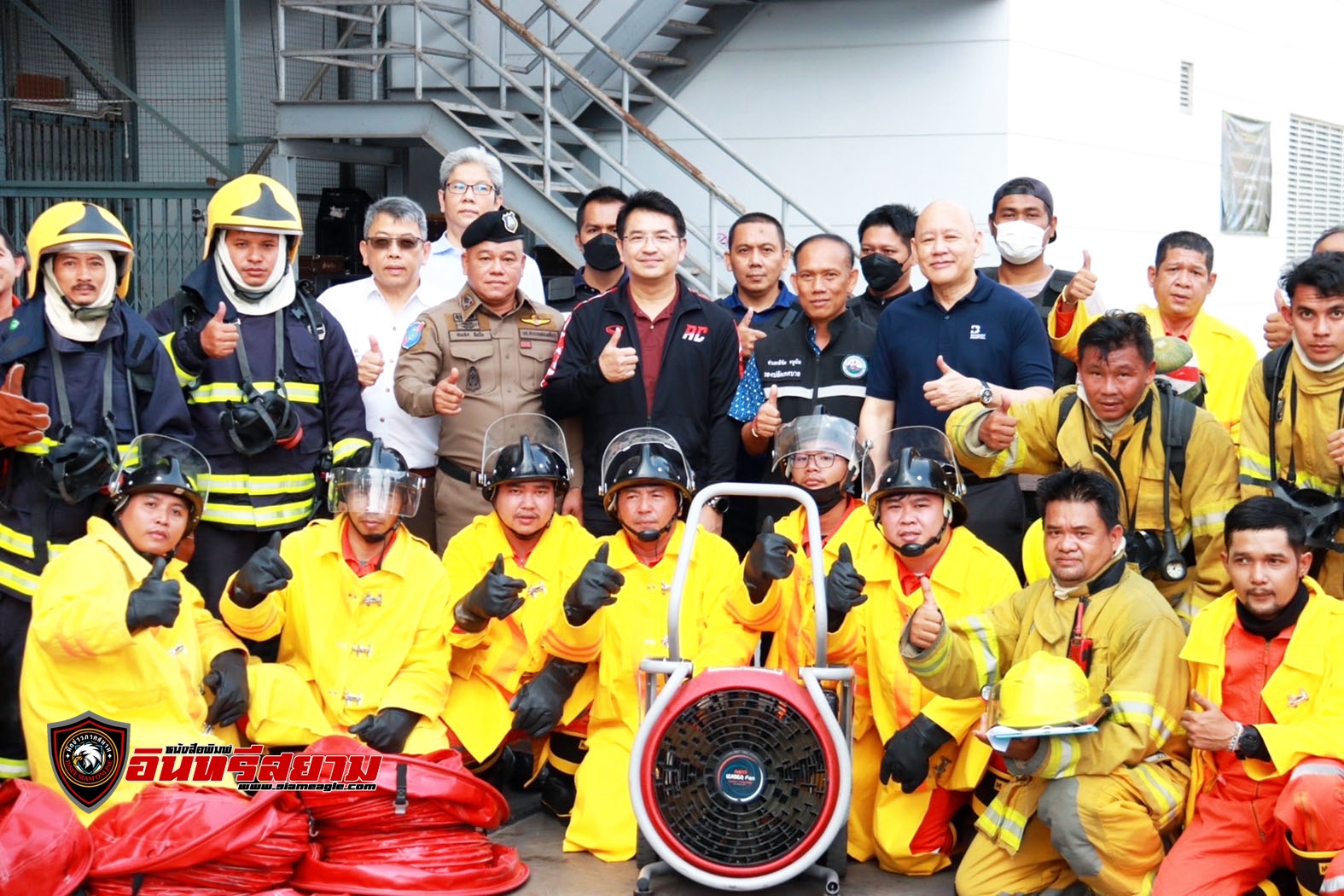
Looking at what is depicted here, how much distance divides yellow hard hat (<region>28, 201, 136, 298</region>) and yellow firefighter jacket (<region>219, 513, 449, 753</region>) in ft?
3.90

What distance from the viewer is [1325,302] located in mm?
4438

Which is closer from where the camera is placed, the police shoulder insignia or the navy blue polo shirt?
the navy blue polo shirt

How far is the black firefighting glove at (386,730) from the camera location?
458cm

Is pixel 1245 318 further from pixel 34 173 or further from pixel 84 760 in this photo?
pixel 84 760

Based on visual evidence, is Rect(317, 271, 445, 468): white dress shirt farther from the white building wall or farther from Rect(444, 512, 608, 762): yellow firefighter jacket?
the white building wall

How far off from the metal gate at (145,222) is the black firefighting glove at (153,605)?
530 centimetres

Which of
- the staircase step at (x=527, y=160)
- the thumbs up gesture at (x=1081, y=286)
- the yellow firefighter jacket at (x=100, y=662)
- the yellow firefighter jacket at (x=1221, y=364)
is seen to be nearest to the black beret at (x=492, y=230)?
the yellow firefighter jacket at (x=100, y=662)

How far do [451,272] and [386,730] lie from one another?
2.56 meters

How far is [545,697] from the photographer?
478cm

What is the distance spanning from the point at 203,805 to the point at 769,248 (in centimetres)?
320

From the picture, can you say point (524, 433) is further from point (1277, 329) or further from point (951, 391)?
point (1277, 329)

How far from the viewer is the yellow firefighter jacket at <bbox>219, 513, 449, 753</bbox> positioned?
15.5ft

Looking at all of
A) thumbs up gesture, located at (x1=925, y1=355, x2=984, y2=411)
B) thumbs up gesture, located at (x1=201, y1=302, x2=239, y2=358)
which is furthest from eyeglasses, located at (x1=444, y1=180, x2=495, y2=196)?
thumbs up gesture, located at (x1=925, y1=355, x2=984, y2=411)

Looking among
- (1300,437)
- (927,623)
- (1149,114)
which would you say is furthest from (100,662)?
(1149,114)
